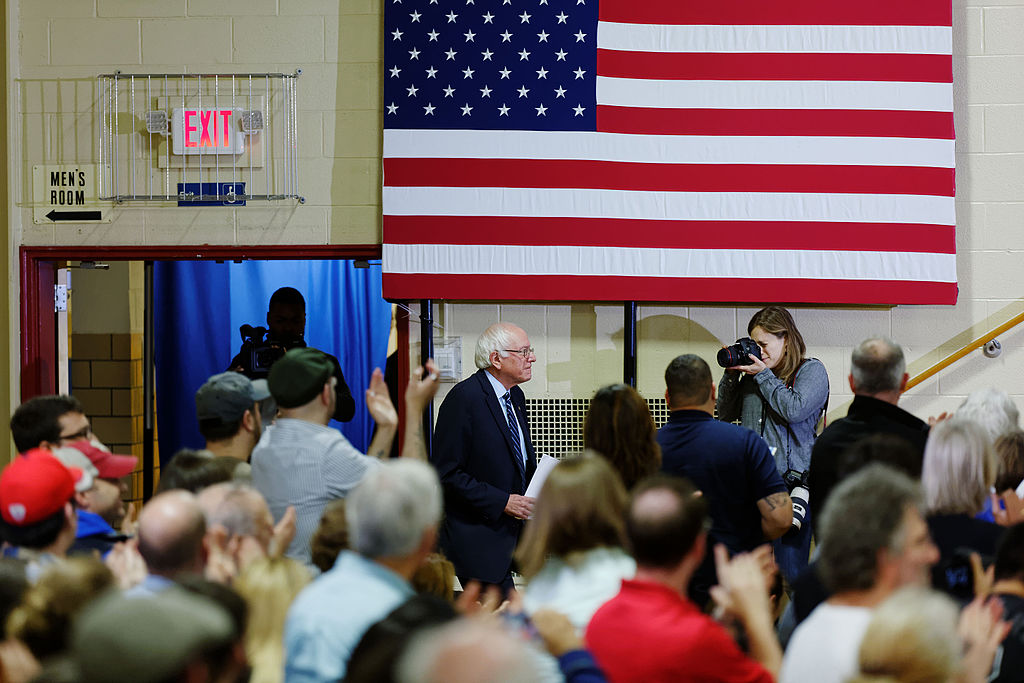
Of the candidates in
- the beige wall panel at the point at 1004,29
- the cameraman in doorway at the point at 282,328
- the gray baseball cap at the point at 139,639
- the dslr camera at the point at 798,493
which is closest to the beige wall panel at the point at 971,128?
the beige wall panel at the point at 1004,29

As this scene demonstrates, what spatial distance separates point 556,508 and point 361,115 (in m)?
3.62

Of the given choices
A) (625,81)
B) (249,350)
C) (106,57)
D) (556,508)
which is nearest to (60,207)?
(106,57)

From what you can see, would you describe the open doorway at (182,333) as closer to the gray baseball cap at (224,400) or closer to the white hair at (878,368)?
the gray baseball cap at (224,400)

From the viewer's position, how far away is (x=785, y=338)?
16.8ft

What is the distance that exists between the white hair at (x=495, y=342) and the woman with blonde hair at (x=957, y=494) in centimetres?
211

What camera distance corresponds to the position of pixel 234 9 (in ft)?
18.9

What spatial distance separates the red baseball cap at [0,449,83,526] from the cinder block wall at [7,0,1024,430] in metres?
3.09

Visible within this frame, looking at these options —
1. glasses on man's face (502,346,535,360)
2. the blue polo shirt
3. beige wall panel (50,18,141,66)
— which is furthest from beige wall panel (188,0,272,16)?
the blue polo shirt

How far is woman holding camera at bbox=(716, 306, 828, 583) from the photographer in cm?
486

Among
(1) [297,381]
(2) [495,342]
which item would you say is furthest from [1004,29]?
(1) [297,381]

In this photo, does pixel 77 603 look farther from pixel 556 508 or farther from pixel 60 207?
pixel 60 207

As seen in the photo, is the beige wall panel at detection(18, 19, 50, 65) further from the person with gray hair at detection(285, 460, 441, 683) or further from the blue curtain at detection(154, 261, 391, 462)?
the person with gray hair at detection(285, 460, 441, 683)

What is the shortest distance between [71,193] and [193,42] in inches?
39.6

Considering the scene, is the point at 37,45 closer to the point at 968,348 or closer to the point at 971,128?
the point at 971,128
